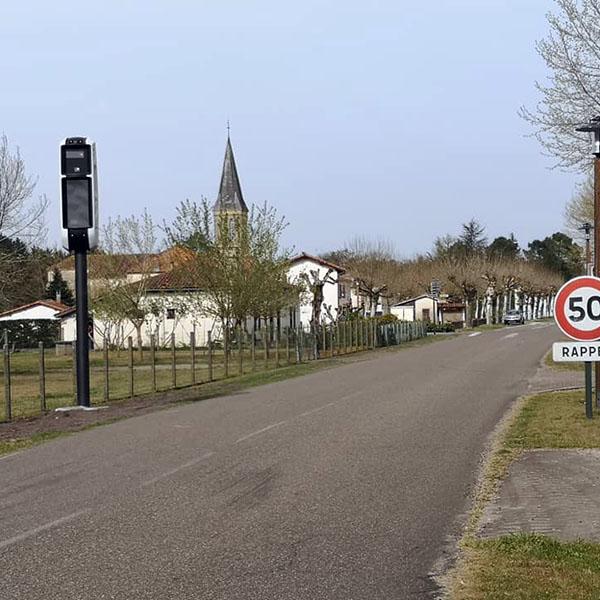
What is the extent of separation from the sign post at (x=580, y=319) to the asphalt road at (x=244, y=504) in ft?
5.81

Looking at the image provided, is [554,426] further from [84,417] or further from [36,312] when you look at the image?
[36,312]

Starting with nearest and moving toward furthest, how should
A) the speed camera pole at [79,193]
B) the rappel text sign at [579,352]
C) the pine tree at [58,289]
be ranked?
1. the rappel text sign at [579,352]
2. the speed camera pole at [79,193]
3. the pine tree at [58,289]

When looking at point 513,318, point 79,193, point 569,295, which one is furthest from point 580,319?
point 513,318

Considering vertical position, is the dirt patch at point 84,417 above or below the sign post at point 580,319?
below

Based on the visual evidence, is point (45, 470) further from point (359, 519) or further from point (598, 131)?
point (598, 131)

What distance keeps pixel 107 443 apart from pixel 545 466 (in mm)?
6162

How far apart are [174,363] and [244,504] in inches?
662

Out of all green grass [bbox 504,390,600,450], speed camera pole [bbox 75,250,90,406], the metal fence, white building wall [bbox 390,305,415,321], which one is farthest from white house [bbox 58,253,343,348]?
white building wall [bbox 390,305,415,321]

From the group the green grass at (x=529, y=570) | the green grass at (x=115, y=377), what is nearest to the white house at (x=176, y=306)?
the green grass at (x=115, y=377)

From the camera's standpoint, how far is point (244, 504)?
9.20 metres

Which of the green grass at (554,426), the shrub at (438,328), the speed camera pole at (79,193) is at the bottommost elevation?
the green grass at (554,426)

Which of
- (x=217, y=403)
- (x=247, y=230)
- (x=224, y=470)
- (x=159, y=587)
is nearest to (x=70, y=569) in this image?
(x=159, y=587)

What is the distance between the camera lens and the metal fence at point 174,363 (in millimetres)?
22734

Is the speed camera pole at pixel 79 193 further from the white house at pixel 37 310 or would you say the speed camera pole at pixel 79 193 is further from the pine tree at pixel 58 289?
the pine tree at pixel 58 289
